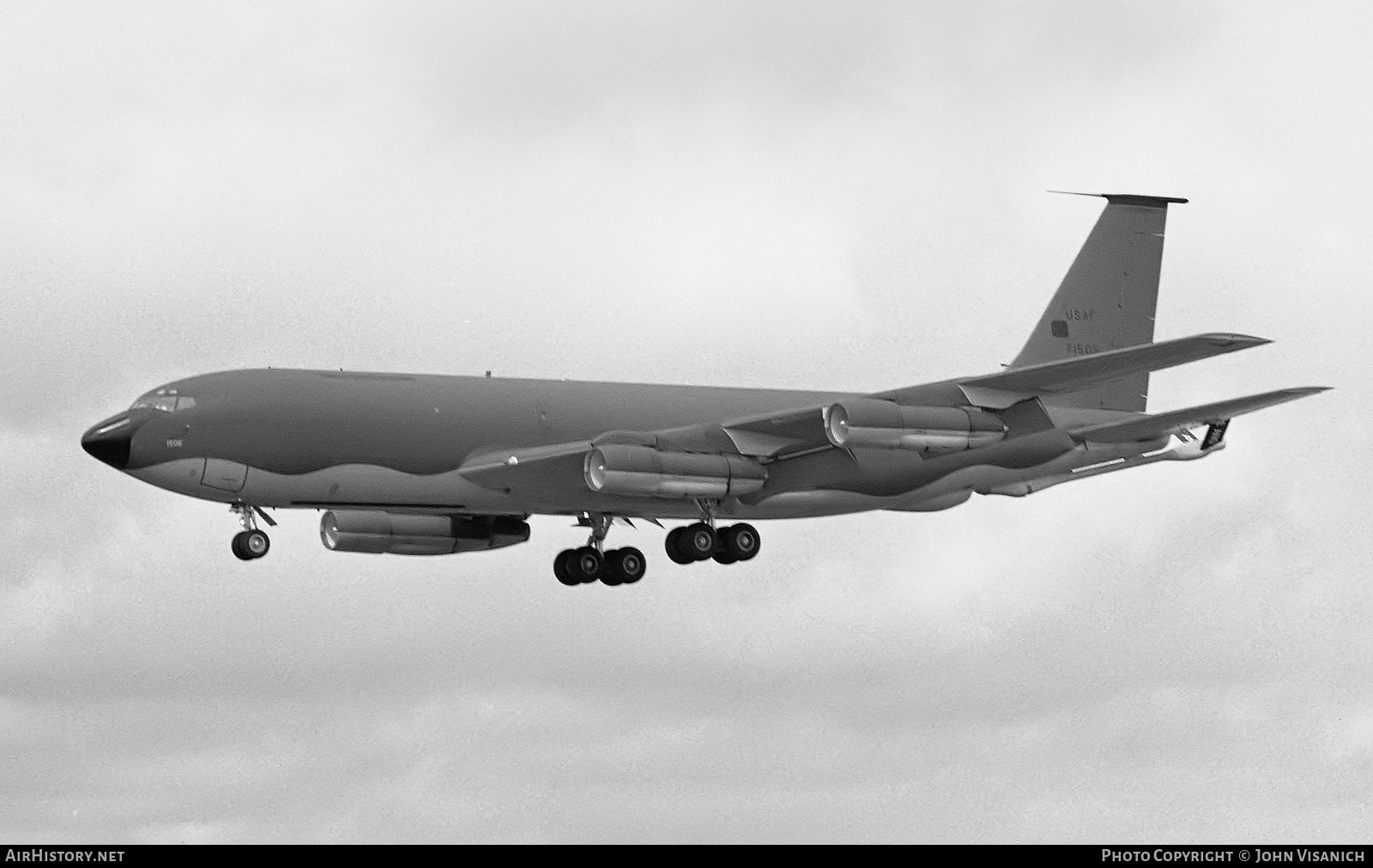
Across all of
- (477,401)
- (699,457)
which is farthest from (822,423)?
(477,401)

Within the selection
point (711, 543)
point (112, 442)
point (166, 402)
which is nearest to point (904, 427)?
point (711, 543)

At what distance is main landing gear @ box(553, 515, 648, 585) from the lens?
57.1m

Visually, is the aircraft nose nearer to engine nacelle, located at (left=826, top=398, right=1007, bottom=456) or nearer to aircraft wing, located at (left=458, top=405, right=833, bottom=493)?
aircraft wing, located at (left=458, top=405, right=833, bottom=493)

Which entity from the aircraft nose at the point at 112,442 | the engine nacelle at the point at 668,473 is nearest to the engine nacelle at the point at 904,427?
the engine nacelle at the point at 668,473

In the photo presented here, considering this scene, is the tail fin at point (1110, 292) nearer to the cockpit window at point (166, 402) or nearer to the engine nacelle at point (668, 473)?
the engine nacelle at point (668, 473)

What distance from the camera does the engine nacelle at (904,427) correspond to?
50750mm

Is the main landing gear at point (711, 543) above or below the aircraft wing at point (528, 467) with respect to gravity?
below

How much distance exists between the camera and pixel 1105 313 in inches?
2375

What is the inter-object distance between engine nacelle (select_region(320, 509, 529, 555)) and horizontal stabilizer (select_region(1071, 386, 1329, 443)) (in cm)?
1513

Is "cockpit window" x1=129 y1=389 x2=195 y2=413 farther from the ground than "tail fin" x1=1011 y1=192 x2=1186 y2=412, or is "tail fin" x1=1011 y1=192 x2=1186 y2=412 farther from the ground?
"tail fin" x1=1011 y1=192 x2=1186 y2=412

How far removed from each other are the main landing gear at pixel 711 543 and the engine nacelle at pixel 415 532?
196 inches

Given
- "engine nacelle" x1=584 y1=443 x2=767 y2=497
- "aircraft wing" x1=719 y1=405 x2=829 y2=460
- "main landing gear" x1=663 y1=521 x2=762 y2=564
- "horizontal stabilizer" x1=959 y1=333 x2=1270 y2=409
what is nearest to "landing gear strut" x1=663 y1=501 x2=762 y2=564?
"main landing gear" x1=663 y1=521 x2=762 y2=564

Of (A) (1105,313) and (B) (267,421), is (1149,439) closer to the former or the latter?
(A) (1105,313)
